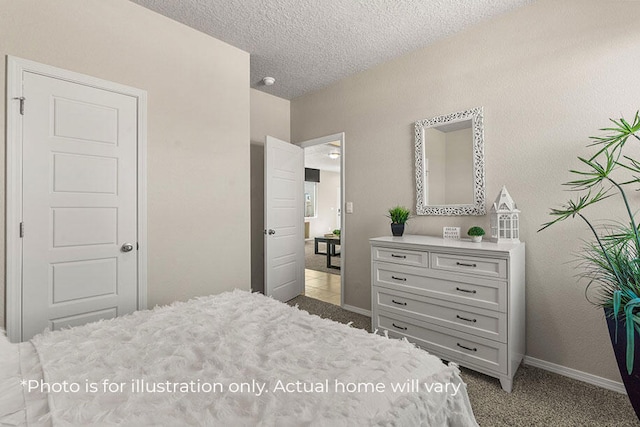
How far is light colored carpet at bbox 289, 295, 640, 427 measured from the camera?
66.1 inches

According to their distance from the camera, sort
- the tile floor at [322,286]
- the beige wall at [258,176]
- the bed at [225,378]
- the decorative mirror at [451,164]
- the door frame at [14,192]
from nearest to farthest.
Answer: the bed at [225,378] → the door frame at [14,192] → the decorative mirror at [451,164] → the beige wall at [258,176] → the tile floor at [322,286]

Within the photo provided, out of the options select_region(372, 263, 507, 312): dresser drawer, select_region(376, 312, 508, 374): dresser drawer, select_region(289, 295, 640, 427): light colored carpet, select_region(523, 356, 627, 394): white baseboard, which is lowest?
select_region(289, 295, 640, 427): light colored carpet

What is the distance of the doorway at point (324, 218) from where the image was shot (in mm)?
3854

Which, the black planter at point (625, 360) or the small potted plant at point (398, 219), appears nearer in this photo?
the black planter at point (625, 360)

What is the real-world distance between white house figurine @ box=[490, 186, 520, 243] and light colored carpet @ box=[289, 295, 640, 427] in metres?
0.98

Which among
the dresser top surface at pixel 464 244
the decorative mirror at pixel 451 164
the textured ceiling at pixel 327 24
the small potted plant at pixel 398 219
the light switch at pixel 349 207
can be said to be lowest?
the dresser top surface at pixel 464 244

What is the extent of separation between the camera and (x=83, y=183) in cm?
208

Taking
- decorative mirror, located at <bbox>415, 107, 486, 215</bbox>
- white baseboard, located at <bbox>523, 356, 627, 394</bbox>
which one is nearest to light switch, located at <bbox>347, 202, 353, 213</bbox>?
decorative mirror, located at <bbox>415, 107, 486, 215</bbox>

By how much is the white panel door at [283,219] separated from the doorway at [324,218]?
0.39m

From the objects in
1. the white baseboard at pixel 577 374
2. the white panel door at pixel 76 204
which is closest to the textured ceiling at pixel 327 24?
the white panel door at pixel 76 204

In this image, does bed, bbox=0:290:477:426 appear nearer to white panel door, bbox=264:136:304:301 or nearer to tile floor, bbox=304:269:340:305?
white panel door, bbox=264:136:304:301

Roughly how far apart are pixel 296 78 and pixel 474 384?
11.2ft

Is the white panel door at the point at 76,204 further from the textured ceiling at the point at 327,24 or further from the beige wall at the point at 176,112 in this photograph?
the textured ceiling at the point at 327,24

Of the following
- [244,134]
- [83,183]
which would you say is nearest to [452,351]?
[244,134]
